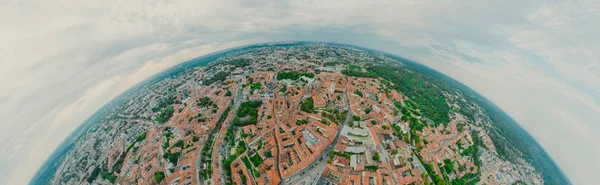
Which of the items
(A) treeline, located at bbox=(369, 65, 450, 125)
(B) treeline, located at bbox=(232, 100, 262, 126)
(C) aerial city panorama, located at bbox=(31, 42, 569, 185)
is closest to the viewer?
(C) aerial city panorama, located at bbox=(31, 42, 569, 185)

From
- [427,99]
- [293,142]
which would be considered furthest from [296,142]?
[427,99]

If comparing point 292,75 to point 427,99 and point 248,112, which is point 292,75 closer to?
point 248,112

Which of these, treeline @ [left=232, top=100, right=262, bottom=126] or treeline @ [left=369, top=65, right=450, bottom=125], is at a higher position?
treeline @ [left=232, top=100, right=262, bottom=126]

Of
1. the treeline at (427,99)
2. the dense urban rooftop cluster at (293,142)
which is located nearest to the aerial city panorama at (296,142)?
the dense urban rooftop cluster at (293,142)

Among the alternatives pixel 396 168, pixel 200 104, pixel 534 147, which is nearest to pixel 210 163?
pixel 200 104

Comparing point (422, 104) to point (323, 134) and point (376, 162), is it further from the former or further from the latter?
point (323, 134)

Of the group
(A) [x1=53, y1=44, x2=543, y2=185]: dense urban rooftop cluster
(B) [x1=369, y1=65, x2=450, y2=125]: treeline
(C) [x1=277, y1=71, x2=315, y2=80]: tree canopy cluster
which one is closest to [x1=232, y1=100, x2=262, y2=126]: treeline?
(A) [x1=53, y1=44, x2=543, y2=185]: dense urban rooftop cluster

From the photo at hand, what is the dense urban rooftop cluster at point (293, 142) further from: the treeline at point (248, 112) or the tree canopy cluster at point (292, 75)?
the tree canopy cluster at point (292, 75)

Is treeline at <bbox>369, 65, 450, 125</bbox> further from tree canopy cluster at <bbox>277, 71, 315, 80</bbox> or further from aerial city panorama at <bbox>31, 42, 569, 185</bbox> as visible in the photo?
tree canopy cluster at <bbox>277, 71, 315, 80</bbox>
